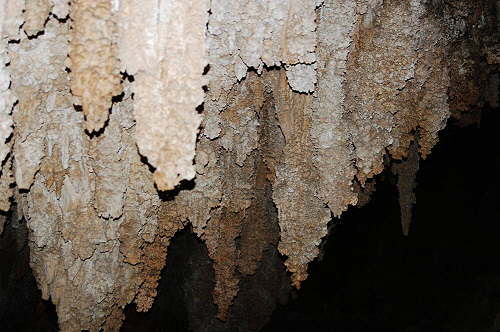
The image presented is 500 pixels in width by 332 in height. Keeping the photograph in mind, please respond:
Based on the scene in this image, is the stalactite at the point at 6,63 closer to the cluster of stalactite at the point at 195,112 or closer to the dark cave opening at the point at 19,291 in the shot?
the cluster of stalactite at the point at 195,112

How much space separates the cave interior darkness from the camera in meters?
5.92

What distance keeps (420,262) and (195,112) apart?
6162mm

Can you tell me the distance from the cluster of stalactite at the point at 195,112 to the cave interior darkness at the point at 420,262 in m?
2.75

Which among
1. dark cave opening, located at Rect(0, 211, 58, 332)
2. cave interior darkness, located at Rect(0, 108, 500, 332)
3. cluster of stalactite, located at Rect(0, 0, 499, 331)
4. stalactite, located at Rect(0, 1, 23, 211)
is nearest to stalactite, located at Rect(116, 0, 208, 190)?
cluster of stalactite, located at Rect(0, 0, 499, 331)

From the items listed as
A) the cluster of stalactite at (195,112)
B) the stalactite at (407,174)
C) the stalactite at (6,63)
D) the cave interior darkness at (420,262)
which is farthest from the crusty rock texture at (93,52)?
the cave interior darkness at (420,262)

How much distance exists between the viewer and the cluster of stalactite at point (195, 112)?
5.07ft

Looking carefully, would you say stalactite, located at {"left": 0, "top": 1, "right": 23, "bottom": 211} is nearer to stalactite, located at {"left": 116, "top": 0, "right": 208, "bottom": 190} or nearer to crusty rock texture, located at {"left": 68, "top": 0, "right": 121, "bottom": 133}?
crusty rock texture, located at {"left": 68, "top": 0, "right": 121, "bottom": 133}

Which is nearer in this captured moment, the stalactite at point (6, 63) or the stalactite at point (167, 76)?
the stalactite at point (167, 76)

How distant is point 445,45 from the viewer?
2.59m

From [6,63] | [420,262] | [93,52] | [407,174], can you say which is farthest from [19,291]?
[420,262]

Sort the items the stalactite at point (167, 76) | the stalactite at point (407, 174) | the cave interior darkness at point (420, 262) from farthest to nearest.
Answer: the cave interior darkness at point (420, 262), the stalactite at point (407, 174), the stalactite at point (167, 76)

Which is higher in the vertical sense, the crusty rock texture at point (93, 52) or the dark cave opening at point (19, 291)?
the crusty rock texture at point (93, 52)

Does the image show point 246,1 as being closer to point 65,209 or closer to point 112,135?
point 112,135

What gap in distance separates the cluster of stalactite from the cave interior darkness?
9.01 ft
